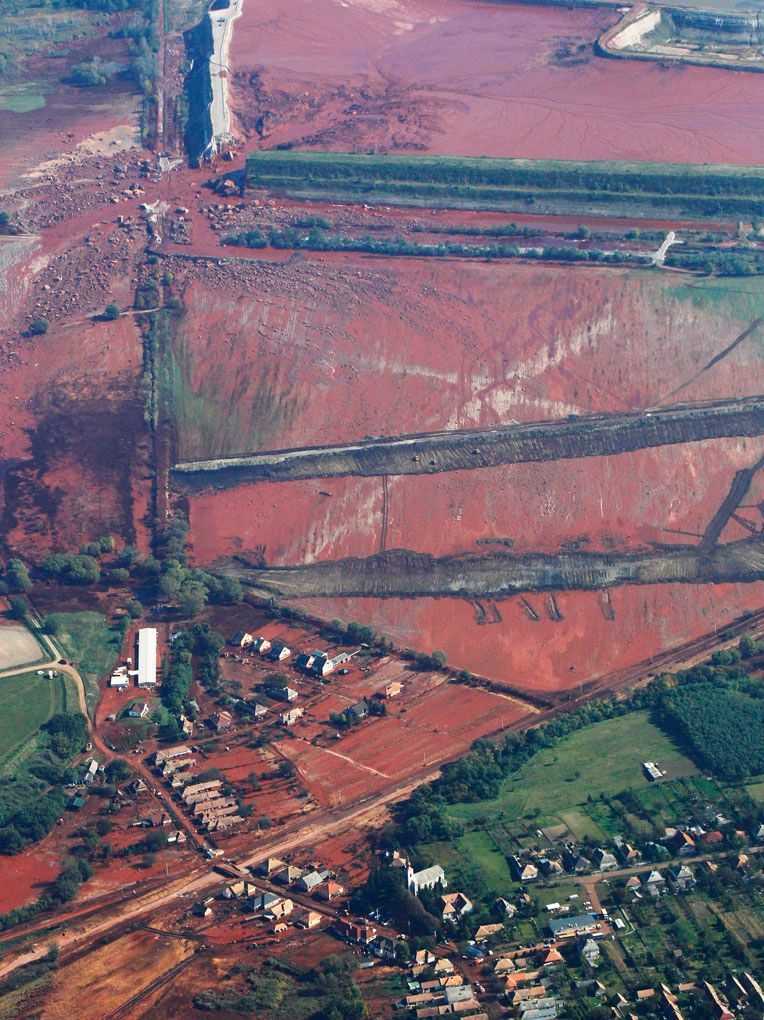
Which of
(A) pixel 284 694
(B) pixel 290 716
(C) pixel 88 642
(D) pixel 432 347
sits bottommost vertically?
(B) pixel 290 716

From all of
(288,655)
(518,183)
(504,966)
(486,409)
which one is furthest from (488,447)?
(504,966)

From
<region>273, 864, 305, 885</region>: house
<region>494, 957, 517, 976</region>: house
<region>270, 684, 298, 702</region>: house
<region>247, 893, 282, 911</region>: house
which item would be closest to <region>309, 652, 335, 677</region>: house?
<region>270, 684, 298, 702</region>: house

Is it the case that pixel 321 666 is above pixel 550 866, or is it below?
above

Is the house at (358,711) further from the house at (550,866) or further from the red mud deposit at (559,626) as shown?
the house at (550,866)

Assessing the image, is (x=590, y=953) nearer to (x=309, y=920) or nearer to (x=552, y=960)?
(x=552, y=960)

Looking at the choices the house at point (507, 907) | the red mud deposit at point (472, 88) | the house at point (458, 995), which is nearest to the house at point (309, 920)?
the house at point (458, 995)

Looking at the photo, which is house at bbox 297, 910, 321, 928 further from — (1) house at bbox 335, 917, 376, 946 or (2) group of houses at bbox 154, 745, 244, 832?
A: (2) group of houses at bbox 154, 745, 244, 832
